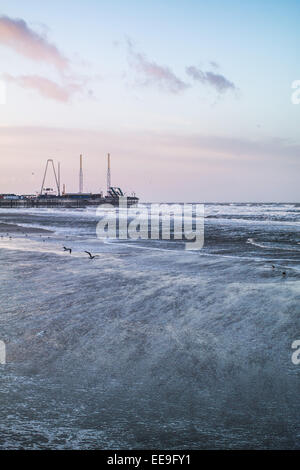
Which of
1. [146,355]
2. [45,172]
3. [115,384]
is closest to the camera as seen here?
[115,384]

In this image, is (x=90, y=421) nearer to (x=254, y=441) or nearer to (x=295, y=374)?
(x=254, y=441)

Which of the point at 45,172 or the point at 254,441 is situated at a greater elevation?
the point at 45,172

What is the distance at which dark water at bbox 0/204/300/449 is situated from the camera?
333 centimetres

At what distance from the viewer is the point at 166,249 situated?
19203 millimetres

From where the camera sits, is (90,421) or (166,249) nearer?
(90,421)

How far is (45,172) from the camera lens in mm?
163000

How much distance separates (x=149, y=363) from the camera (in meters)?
4.86

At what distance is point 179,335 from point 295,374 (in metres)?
1.93

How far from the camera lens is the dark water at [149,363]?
3332mm

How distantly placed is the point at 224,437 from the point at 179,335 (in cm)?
272
